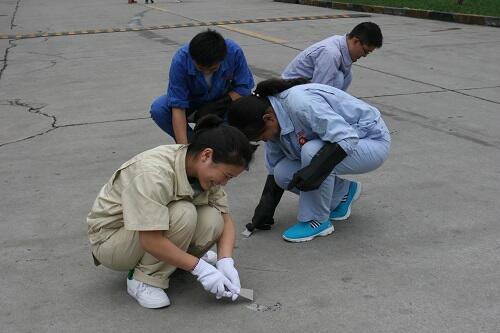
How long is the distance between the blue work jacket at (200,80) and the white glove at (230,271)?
1571mm

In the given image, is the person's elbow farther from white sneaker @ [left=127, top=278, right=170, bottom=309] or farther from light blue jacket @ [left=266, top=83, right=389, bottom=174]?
light blue jacket @ [left=266, top=83, right=389, bottom=174]

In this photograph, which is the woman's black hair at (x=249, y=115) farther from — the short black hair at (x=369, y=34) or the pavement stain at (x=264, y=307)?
the short black hair at (x=369, y=34)

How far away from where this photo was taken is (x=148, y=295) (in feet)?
8.80

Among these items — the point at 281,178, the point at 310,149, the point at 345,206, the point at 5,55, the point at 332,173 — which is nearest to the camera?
the point at 310,149

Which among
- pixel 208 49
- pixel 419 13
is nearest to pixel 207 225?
pixel 208 49

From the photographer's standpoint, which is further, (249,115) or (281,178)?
(281,178)

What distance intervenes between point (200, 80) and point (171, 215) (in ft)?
5.44

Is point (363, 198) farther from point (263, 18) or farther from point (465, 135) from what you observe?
point (263, 18)

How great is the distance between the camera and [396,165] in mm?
4418

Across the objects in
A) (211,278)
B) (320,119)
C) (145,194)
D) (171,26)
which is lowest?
(171,26)

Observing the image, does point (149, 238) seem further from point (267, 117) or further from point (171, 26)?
point (171, 26)

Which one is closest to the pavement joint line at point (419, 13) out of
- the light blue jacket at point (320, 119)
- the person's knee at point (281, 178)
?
the light blue jacket at point (320, 119)

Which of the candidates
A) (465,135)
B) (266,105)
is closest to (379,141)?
(266,105)

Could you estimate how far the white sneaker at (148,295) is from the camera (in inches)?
105
